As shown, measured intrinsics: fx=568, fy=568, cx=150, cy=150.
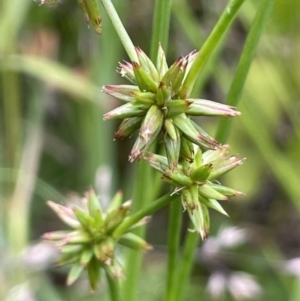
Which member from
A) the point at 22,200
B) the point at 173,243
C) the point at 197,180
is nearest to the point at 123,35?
the point at 197,180


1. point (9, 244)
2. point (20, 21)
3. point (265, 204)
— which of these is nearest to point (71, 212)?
point (9, 244)

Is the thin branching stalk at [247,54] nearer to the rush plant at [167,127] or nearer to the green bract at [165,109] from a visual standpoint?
the rush plant at [167,127]

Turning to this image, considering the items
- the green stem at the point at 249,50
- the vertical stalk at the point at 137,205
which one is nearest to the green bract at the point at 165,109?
the green stem at the point at 249,50

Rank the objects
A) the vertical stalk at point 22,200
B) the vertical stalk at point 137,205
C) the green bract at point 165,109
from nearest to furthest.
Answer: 1. the green bract at point 165,109
2. the vertical stalk at point 137,205
3. the vertical stalk at point 22,200

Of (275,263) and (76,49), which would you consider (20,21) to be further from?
(275,263)

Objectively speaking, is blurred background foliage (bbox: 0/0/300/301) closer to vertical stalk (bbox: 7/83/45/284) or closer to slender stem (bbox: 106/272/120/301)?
vertical stalk (bbox: 7/83/45/284)

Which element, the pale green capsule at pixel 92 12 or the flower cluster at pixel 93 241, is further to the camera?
the flower cluster at pixel 93 241
